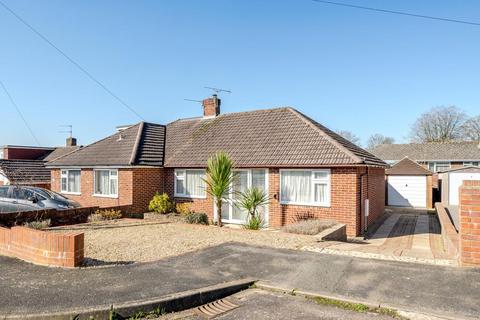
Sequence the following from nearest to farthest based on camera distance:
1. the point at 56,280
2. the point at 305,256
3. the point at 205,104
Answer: the point at 56,280
the point at 305,256
the point at 205,104

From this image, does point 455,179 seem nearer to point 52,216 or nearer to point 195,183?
point 195,183

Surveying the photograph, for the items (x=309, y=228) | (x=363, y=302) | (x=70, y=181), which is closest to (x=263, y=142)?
(x=309, y=228)

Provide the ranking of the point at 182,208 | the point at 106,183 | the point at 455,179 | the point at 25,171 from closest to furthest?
1. the point at 182,208
2. the point at 106,183
3. the point at 455,179
4. the point at 25,171

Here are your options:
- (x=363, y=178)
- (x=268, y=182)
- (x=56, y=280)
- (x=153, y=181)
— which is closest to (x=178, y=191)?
(x=153, y=181)

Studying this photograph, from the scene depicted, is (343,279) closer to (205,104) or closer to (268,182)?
(268,182)

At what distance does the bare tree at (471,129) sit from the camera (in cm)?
5494

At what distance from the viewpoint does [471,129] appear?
181 feet

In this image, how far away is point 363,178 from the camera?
516 inches

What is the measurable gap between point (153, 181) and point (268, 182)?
587cm

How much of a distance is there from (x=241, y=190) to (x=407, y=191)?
15964 mm

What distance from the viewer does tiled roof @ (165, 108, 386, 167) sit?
41.7 ft

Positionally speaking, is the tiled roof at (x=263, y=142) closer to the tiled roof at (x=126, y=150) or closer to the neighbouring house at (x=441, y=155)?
the tiled roof at (x=126, y=150)

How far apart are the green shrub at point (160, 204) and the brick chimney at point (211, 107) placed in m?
6.23

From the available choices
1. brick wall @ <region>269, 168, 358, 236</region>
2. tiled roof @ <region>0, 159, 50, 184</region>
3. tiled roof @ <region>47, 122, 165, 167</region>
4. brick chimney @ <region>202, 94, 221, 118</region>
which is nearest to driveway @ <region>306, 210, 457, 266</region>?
brick wall @ <region>269, 168, 358, 236</region>
